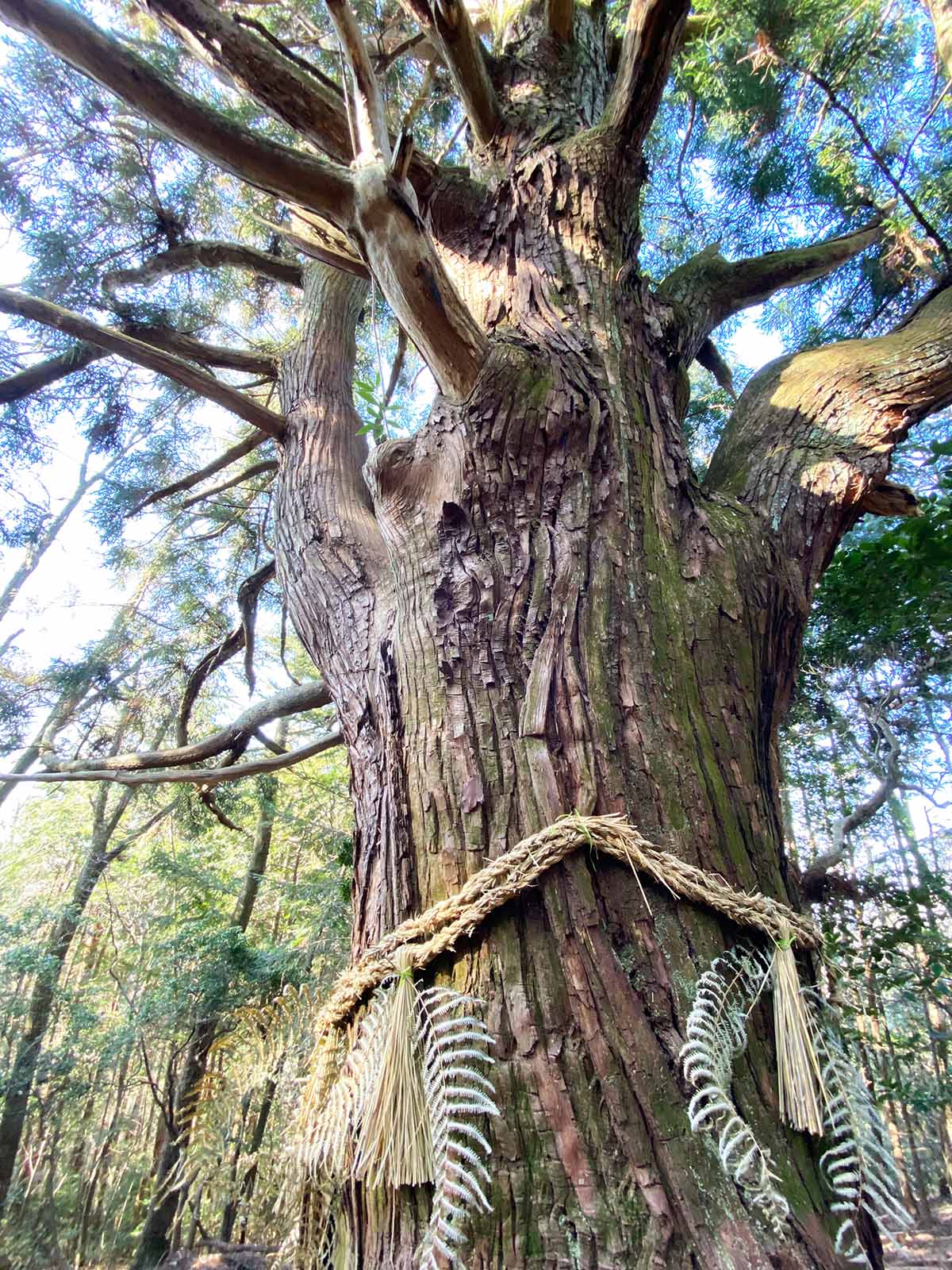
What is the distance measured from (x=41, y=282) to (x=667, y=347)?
1791 mm

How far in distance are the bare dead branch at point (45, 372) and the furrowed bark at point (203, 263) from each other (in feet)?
0.96

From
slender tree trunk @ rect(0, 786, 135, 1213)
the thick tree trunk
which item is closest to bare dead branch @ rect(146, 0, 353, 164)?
the thick tree trunk

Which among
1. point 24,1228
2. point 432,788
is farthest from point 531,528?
point 24,1228

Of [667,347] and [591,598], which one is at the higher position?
[667,347]

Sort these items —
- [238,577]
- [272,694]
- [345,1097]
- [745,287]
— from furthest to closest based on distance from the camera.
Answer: [238,577], [272,694], [745,287], [345,1097]

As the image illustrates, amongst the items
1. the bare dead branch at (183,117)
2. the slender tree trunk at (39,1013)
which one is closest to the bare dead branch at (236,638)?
the bare dead branch at (183,117)

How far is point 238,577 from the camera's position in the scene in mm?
3486

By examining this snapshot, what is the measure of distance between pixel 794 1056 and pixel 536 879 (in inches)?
12.3

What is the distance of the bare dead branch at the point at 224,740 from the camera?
1.79 metres

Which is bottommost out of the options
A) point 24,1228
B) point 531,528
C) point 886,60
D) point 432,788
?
point 24,1228

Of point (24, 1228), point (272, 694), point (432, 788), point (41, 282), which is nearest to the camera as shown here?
→ point (432, 788)

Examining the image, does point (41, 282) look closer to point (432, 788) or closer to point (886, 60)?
point (432, 788)

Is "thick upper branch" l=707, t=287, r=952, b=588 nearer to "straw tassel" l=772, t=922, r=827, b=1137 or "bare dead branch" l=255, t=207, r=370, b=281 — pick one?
"straw tassel" l=772, t=922, r=827, b=1137

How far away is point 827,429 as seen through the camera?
4.49 feet
